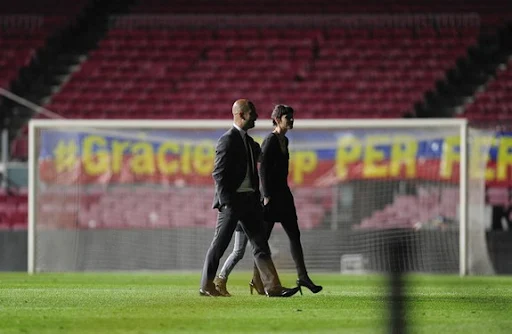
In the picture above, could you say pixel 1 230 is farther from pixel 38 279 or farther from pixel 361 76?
pixel 361 76

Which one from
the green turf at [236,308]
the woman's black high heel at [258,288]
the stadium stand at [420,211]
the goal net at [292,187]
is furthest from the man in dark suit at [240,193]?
the stadium stand at [420,211]

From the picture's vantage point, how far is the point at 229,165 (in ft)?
38.3

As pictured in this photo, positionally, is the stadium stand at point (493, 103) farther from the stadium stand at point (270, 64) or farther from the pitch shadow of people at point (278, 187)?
the pitch shadow of people at point (278, 187)

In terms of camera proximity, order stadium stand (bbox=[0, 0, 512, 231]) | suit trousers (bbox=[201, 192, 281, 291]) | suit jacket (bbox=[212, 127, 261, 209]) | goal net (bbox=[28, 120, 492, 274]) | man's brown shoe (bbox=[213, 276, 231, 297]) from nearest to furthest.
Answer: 1. suit jacket (bbox=[212, 127, 261, 209])
2. suit trousers (bbox=[201, 192, 281, 291])
3. man's brown shoe (bbox=[213, 276, 231, 297])
4. goal net (bbox=[28, 120, 492, 274])
5. stadium stand (bbox=[0, 0, 512, 231])

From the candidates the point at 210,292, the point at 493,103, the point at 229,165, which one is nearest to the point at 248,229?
the point at 229,165

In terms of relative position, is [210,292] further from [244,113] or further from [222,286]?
[244,113]

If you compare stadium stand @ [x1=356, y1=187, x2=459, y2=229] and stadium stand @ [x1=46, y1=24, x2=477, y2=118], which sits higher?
stadium stand @ [x1=46, y1=24, x2=477, y2=118]

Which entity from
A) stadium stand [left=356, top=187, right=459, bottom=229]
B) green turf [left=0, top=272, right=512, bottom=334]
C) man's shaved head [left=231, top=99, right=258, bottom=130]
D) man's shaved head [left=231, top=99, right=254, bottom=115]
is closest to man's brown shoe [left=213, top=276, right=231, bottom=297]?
green turf [left=0, top=272, right=512, bottom=334]

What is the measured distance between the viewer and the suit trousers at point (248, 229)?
11789 millimetres

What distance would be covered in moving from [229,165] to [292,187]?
8.12 meters

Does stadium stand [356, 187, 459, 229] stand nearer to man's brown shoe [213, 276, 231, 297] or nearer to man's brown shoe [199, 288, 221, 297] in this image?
man's brown shoe [213, 276, 231, 297]

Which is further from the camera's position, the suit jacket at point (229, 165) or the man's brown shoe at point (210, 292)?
the man's brown shoe at point (210, 292)

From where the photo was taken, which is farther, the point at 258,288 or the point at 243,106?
the point at 258,288

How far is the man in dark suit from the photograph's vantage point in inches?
461
